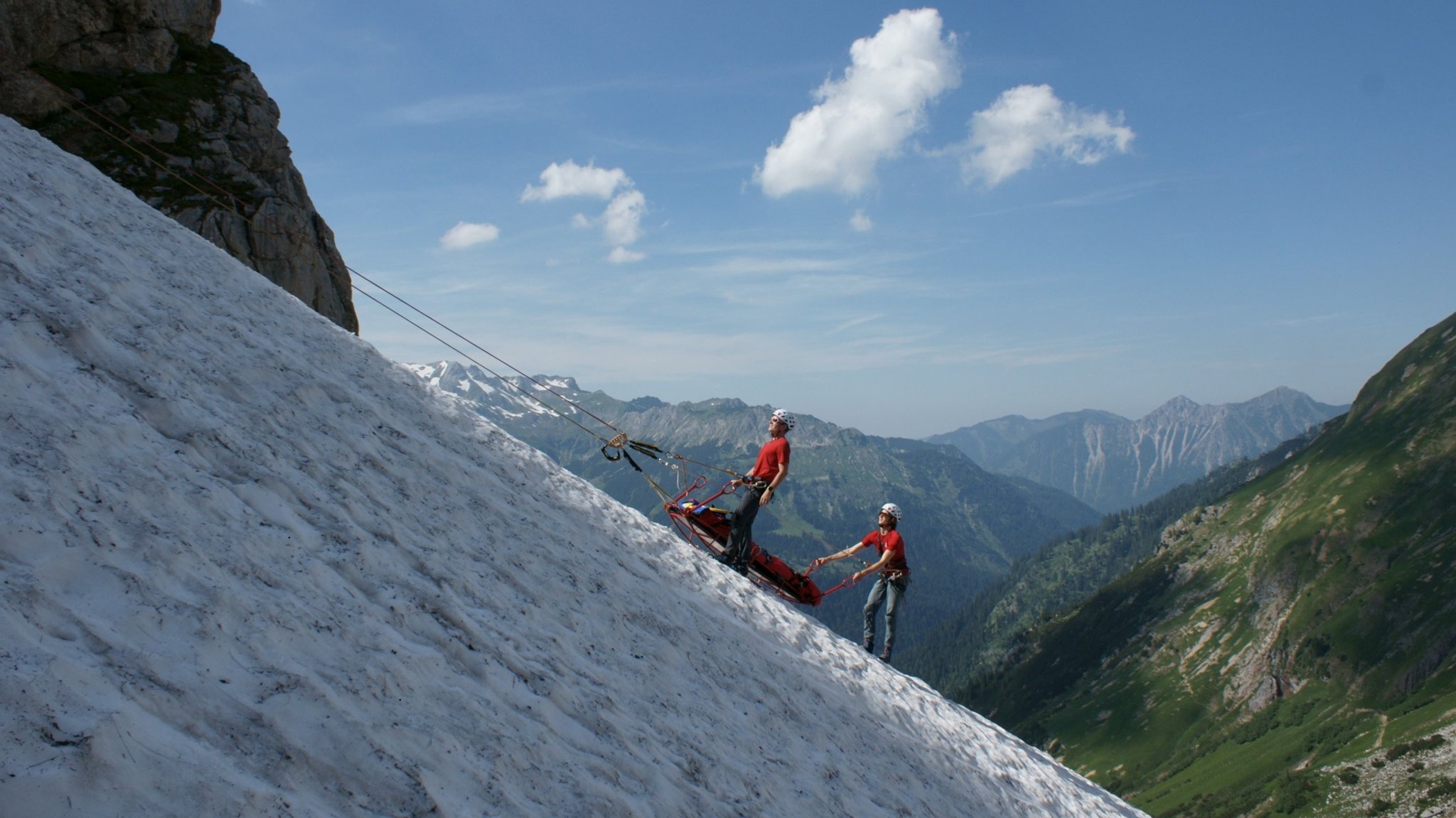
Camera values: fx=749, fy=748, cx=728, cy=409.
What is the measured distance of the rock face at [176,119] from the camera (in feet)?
101

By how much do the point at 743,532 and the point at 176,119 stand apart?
121 feet

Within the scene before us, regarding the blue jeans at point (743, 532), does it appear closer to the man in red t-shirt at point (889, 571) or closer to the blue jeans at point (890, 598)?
the man in red t-shirt at point (889, 571)

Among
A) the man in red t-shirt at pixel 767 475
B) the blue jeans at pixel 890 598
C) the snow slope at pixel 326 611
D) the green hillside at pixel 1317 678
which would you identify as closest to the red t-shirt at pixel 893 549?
the blue jeans at pixel 890 598

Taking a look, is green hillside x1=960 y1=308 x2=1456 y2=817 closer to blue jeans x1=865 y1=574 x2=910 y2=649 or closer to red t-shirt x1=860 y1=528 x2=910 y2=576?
blue jeans x1=865 y1=574 x2=910 y2=649

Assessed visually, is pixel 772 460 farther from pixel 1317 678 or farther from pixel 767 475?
pixel 1317 678

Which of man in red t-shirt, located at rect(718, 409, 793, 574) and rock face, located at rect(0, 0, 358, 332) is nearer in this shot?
man in red t-shirt, located at rect(718, 409, 793, 574)

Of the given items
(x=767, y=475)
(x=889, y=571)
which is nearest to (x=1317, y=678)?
(x=889, y=571)

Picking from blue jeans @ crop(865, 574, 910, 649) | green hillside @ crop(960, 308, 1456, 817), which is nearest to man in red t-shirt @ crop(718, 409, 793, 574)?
blue jeans @ crop(865, 574, 910, 649)

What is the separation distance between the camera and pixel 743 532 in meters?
18.0

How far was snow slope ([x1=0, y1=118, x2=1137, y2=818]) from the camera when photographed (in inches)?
221

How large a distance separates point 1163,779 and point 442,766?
184 m

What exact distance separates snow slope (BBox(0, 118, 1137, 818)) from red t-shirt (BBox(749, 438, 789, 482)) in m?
2.42

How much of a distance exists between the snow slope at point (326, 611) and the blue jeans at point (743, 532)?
46.5 inches

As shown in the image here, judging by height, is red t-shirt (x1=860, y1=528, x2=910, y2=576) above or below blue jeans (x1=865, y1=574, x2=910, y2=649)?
above
